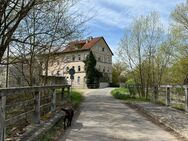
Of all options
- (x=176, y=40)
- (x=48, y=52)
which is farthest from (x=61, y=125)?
(x=176, y=40)

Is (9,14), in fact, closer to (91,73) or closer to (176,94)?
(176,94)

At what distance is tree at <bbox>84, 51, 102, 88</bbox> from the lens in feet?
261

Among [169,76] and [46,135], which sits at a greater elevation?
[169,76]

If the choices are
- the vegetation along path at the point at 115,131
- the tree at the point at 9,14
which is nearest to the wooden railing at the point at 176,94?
the vegetation along path at the point at 115,131

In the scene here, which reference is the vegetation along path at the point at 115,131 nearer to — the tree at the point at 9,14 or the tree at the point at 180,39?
the tree at the point at 9,14

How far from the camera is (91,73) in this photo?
80125 mm

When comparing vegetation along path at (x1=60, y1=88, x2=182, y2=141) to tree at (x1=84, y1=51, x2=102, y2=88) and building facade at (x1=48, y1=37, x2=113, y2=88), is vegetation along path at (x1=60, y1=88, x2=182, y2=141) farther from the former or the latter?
tree at (x1=84, y1=51, x2=102, y2=88)

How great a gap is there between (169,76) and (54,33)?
24749mm

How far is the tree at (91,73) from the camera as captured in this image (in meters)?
79.6

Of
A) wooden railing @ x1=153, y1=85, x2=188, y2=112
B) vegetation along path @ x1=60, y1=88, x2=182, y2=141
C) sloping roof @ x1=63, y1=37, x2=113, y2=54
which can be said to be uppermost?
sloping roof @ x1=63, y1=37, x2=113, y2=54

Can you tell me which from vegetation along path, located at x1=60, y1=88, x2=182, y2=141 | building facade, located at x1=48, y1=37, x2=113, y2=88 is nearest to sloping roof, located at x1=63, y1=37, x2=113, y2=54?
building facade, located at x1=48, y1=37, x2=113, y2=88

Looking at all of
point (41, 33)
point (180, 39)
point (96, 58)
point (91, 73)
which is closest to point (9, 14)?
point (41, 33)

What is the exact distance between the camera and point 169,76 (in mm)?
39875

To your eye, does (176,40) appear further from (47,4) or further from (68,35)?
(47,4)
